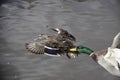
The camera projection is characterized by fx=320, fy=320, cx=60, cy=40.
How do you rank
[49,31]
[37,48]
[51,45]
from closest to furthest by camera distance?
1. [51,45]
2. [37,48]
3. [49,31]

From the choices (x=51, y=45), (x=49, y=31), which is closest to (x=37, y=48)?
(x=51, y=45)

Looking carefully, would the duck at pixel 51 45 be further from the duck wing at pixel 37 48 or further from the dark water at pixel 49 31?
the dark water at pixel 49 31

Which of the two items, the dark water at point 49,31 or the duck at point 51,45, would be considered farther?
the dark water at point 49,31

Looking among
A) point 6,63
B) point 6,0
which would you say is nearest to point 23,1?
point 6,0

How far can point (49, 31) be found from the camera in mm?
6766

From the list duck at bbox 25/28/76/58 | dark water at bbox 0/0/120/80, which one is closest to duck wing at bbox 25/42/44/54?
duck at bbox 25/28/76/58

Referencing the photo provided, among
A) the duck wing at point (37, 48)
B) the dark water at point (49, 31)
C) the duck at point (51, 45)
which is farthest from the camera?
the dark water at point (49, 31)

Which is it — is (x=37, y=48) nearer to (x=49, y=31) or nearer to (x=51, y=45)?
(x=51, y=45)

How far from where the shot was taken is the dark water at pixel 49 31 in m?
5.46

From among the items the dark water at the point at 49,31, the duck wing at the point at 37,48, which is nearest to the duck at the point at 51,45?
the duck wing at the point at 37,48

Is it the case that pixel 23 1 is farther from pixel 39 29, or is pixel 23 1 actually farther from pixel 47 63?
pixel 47 63

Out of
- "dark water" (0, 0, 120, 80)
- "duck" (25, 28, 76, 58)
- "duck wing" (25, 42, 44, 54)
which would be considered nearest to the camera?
"duck" (25, 28, 76, 58)

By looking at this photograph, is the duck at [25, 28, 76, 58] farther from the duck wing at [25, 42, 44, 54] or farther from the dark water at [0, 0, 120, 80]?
the dark water at [0, 0, 120, 80]

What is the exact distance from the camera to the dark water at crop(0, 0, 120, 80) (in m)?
5.46
